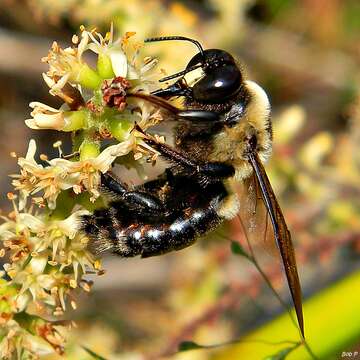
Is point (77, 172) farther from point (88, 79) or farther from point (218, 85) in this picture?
point (218, 85)

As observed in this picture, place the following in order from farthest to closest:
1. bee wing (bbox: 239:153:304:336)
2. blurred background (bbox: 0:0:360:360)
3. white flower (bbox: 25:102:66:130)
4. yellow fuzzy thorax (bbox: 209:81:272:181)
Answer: blurred background (bbox: 0:0:360:360) → yellow fuzzy thorax (bbox: 209:81:272:181) → bee wing (bbox: 239:153:304:336) → white flower (bbox: 25:102:66:130)

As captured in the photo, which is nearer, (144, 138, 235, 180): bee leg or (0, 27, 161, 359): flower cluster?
(0, 27, 161, 359): flower cluster

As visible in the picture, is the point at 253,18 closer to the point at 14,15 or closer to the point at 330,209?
the point at 14,15

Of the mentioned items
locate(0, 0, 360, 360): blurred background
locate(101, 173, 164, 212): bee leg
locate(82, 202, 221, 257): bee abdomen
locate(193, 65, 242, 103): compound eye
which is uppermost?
locate(193, 65, 242, 103): compound eye

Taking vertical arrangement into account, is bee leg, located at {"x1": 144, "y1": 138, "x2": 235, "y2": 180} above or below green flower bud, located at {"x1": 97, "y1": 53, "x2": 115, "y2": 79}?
below

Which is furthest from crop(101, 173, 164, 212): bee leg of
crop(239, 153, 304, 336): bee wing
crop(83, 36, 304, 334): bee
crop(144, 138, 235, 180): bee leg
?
crop(239, 153, 304, 336): bee wing

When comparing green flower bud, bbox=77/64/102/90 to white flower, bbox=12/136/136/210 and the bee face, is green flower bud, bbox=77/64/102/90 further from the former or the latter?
the bee face

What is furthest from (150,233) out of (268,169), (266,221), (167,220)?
(268,169)

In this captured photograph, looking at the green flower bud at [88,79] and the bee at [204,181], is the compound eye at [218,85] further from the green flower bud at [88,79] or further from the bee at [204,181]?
the green flower bud at [88,79]
